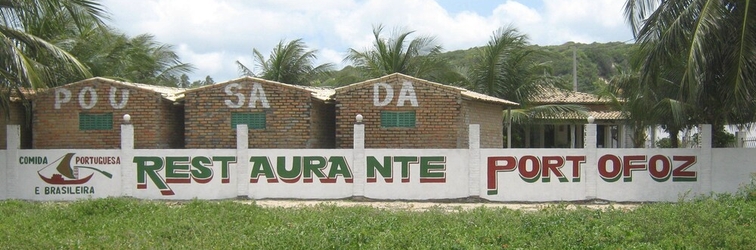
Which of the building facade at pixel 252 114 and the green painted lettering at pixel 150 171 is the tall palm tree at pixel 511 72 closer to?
the building facade at pixel 252 114

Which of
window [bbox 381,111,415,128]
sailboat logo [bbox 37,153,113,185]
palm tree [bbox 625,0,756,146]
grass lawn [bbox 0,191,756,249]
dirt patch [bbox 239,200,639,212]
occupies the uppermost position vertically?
palm tree [bbox 625,0,756,146]

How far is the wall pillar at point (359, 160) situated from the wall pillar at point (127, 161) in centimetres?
460

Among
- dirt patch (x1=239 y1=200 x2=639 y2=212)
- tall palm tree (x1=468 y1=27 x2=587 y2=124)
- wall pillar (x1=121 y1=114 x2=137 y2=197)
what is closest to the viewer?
dirt patch (x1=239 y1=200 x2=639 y2=212)

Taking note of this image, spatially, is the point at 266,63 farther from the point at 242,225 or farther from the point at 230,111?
the point at 242,225

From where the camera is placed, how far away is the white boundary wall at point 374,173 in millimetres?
16328

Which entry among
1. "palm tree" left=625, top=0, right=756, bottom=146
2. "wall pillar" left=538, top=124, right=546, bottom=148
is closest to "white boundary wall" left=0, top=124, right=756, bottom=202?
"palm tree" left=625, top=0, right=756, bottom=146

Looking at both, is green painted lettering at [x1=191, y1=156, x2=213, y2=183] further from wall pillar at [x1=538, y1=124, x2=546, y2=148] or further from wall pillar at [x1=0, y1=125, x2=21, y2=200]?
wall pillar at [x1=538, y1=124, x2=546, y2=148]

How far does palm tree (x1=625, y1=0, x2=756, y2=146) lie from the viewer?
14633 mm

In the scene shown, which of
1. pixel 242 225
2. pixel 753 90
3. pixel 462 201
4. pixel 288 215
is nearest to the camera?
pixel 242 225

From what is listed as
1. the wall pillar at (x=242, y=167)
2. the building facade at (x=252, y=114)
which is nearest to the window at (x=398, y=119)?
the building facade at (x=252, y=114)

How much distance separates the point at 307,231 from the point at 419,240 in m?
1.58

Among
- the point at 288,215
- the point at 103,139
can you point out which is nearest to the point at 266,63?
the point at 103,139

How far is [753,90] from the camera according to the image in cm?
1541

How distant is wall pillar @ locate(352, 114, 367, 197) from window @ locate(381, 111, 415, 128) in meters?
1.56
